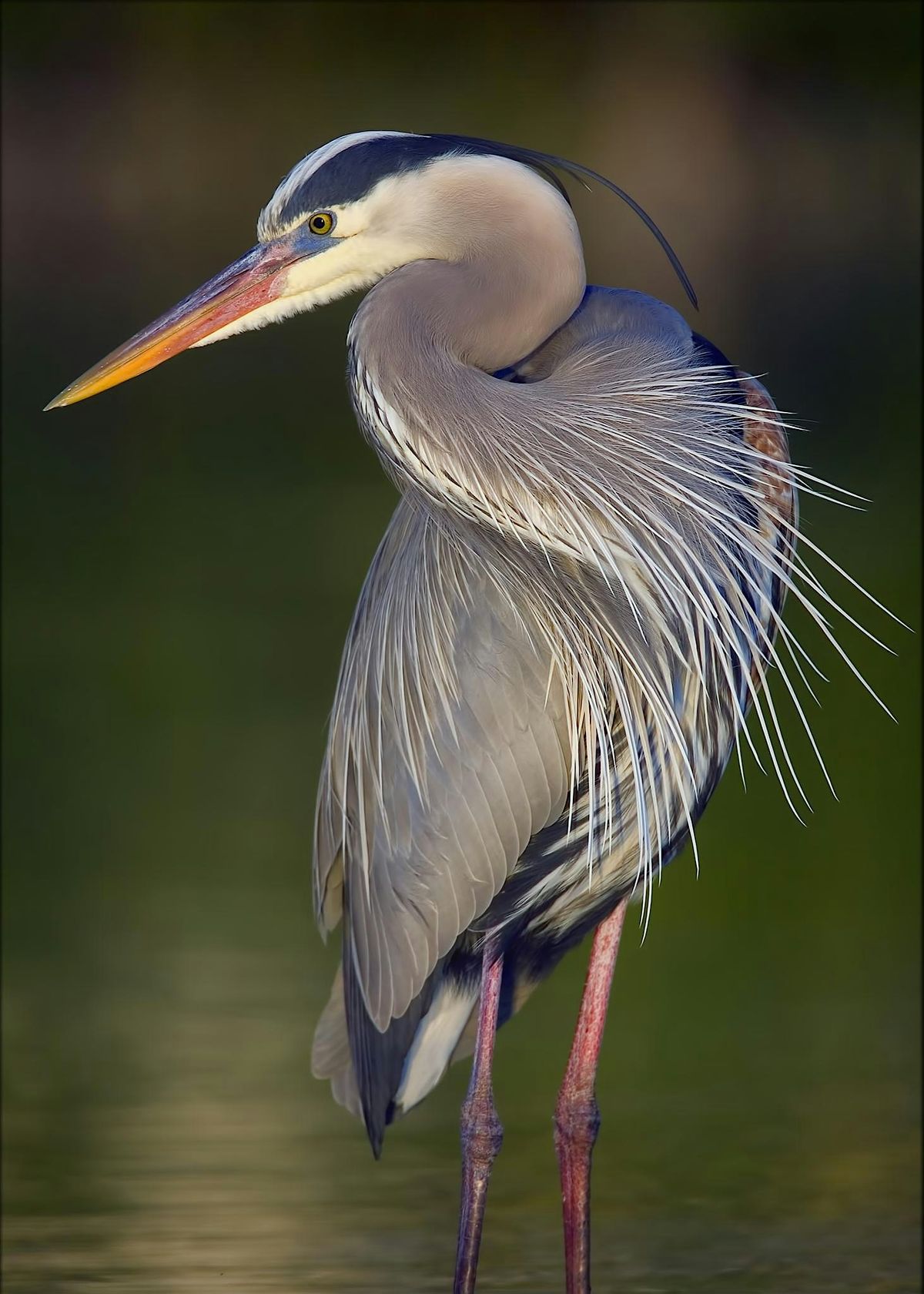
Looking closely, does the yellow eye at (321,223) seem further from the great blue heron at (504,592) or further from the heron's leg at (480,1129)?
the heron's leg at (480,1129)

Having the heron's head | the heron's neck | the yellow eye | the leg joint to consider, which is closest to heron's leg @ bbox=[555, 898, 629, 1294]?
the leg joint

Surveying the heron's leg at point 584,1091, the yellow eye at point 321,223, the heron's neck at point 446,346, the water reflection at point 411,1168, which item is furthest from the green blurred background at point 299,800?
the yellow eye at point 321,223

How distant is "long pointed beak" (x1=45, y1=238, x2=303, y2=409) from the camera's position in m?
3.62

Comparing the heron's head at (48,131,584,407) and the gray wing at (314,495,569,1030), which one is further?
the gray wing at (314,495,569,1030)

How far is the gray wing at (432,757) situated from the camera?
3756 mm

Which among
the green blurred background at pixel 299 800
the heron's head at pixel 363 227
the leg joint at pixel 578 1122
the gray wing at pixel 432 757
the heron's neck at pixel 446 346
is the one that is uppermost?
the heron's head at pixel 363 227

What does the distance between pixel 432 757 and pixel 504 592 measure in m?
0.33

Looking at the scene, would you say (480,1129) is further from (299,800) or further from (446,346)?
(299,800)

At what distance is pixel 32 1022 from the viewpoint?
5879mm

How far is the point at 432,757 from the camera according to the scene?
12.6 ft

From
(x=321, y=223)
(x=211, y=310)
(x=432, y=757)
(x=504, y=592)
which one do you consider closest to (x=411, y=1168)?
(x=432, y=757)

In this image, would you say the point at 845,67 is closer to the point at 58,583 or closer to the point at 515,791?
the point at 58,583

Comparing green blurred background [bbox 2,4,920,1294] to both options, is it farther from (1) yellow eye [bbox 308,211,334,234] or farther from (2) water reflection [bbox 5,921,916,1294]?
(1) yellow eye [bbox 308,211,334,234]

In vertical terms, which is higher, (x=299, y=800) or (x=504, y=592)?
(x=504, y=592)
